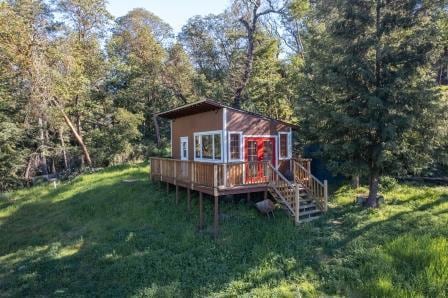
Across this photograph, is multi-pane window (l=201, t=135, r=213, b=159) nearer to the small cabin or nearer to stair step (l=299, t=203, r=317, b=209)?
the small cabin

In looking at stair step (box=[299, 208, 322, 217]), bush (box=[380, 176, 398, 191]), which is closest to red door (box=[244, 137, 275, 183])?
stair step (box=[299, 208, 322, 217])

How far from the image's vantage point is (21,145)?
2706 cm

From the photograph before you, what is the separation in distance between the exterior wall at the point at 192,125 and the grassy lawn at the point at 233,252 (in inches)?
119

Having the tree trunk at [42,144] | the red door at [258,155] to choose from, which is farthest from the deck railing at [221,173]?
the tree trunk at [42,144]

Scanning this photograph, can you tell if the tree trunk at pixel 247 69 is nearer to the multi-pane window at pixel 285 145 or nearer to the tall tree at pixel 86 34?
the multi-pane window at pixel 285 145

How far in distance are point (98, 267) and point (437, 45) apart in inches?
503

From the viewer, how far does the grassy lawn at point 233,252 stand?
8.20 meters

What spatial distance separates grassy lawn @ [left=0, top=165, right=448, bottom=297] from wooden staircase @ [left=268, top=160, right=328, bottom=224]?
471 mm

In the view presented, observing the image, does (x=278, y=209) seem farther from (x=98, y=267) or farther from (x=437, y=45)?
(x=437, y=45)

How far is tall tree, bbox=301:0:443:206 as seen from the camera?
11.0 metres

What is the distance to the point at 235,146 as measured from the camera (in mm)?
13375

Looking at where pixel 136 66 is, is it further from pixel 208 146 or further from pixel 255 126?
pixel 255 126

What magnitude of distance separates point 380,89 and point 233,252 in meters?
7.11

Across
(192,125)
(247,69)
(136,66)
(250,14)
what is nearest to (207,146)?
(192,125)
